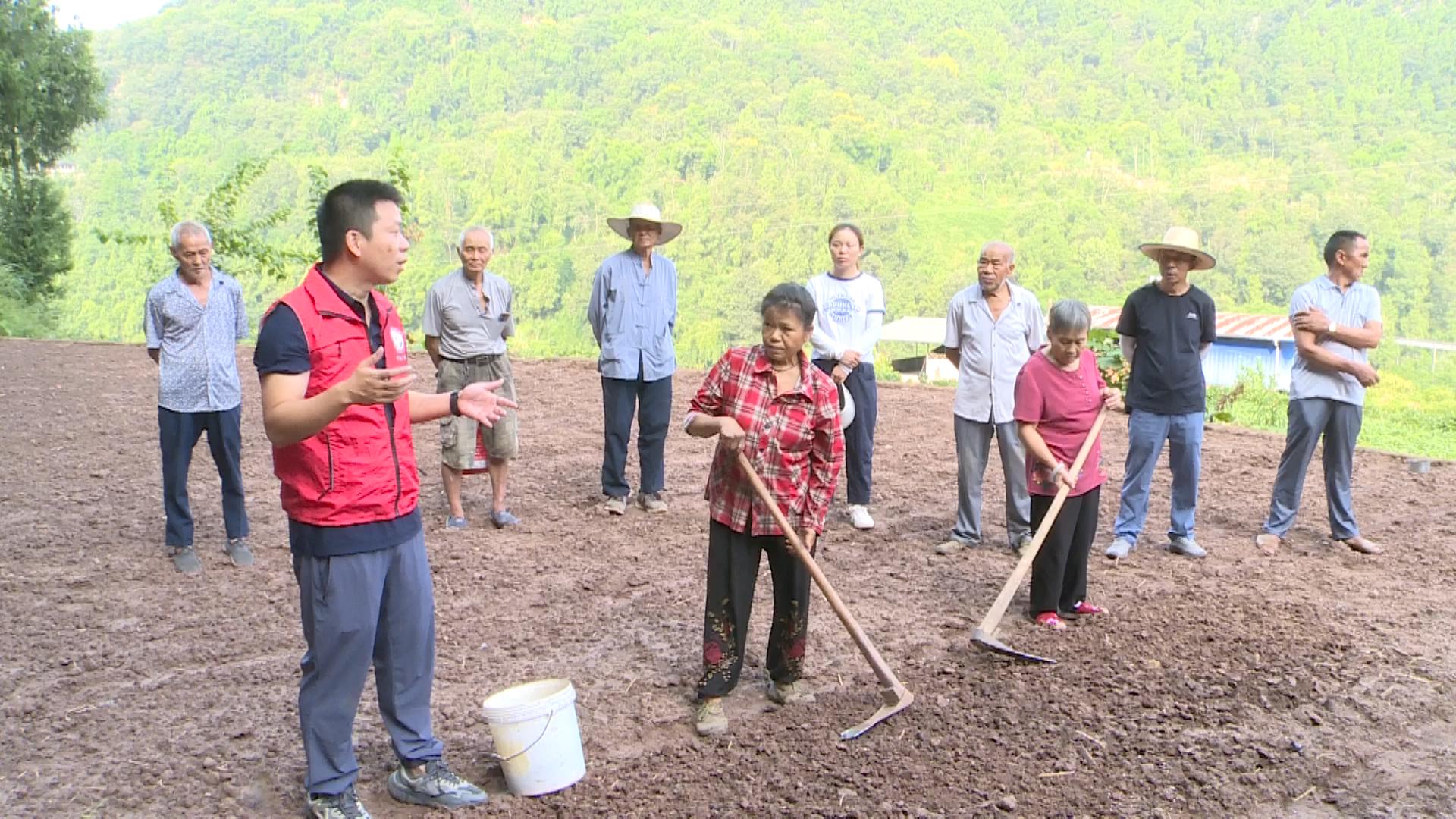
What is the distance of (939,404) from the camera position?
39.8 feet

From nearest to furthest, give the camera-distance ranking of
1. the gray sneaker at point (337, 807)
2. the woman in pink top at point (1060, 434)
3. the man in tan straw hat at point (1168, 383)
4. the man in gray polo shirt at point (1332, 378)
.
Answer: the gray sneaker at point (337, 807) → the woman in pink top at point (1060, 434) → the man in tan straw hat at point (1168, 383) → the man in gray polo shirt at point (1332, 378)

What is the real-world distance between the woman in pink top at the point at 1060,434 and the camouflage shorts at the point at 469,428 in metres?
3.22

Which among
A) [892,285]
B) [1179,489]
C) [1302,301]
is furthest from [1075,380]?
[892,285]

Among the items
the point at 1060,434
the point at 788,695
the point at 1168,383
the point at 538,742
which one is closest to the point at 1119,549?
the point at 1168,383

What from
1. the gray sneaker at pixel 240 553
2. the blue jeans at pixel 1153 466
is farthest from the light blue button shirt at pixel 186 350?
the blue jeans at pixel 1153 466

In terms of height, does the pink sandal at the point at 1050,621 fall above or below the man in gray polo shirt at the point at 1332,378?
below

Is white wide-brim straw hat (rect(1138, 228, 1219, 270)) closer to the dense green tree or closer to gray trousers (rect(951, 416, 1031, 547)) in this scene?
gray trousers (rect(951, 416, 1031, 547))

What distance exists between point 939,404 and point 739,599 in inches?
323

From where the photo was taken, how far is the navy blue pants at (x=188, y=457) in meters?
6.08

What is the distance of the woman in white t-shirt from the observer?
694 cm

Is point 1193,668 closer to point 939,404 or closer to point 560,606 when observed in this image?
point 560,606

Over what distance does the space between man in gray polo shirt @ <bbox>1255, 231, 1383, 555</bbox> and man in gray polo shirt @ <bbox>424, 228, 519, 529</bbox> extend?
4.70 metres

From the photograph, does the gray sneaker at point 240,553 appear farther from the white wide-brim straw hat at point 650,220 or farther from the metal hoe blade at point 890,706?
the metal hoe blade at point 890,706

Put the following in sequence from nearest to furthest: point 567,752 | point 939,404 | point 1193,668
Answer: point 567,752
point 1193,668
point 939,404
